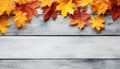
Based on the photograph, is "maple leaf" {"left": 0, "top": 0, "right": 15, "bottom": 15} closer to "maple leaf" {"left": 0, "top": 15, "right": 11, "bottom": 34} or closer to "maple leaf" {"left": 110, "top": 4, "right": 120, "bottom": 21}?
"maple leaf" {"left": 0, "top": 15, "right": 11, "bottom": 34}

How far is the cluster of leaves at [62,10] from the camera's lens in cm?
143

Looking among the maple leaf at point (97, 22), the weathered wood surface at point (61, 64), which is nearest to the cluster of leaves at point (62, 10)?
the maple leaf at point (97, 22)

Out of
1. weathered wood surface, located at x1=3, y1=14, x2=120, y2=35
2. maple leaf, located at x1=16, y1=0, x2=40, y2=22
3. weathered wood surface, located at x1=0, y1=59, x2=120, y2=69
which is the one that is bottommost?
weathered wood surface, located at x1=0, y1=59, x2=120, y2=69

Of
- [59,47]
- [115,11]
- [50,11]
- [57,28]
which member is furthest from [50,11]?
[115,11]

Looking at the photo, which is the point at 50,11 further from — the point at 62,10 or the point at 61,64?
the point at 61,64

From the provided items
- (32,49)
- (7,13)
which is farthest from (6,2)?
(32,49)

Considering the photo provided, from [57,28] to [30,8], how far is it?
7.2 inches

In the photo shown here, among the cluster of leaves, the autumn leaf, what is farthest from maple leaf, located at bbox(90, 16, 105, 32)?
the autumn leaf

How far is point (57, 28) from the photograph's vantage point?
4.89 feet

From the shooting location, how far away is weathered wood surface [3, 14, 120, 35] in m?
1.48

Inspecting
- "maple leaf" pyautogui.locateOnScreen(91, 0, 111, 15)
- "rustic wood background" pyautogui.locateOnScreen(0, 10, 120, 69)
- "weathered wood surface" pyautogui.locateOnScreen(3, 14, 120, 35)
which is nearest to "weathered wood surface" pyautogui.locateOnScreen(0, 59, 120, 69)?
"rustic wood background" pyautogui.locateOnScreen(0, 10, 120, 69)

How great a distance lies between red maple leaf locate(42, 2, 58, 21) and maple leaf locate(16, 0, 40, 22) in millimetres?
50

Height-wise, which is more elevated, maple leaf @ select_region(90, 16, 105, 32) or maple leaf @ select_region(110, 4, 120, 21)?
maple leaf @ select_region(110, 4, 120, 21)

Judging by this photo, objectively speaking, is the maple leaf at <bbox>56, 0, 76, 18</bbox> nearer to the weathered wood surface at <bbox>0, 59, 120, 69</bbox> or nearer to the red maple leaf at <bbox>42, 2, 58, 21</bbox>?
the red maple leaf at <bbox>42, 2, 58, 21</bbox>
